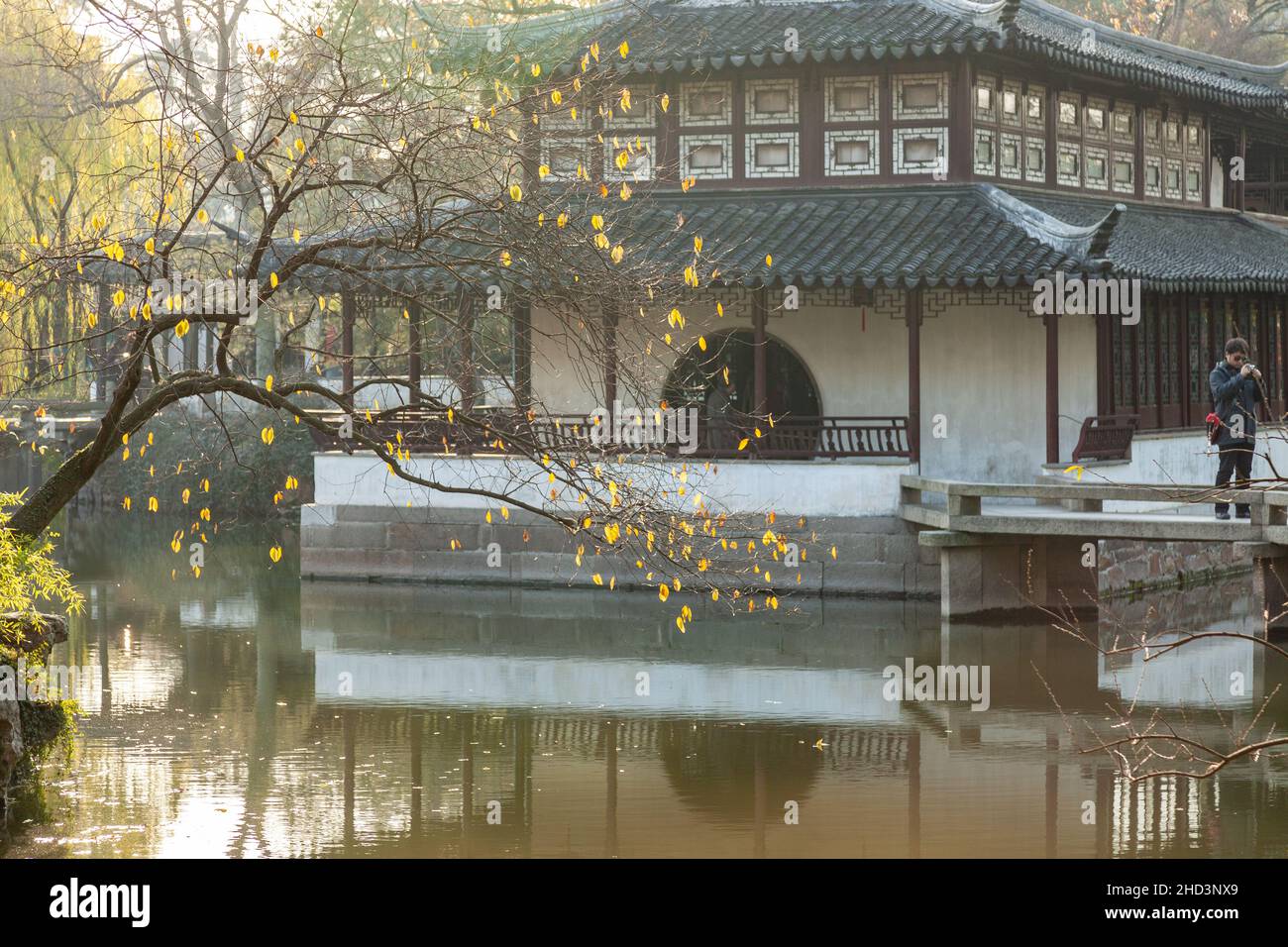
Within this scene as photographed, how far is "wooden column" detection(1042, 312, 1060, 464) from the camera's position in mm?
19844

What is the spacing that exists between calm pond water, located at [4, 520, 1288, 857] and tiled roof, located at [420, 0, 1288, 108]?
20.2 ft

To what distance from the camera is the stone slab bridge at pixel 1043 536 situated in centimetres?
1573

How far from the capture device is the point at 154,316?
9812mm

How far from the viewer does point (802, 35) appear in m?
20.7

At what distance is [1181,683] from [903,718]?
2929mm

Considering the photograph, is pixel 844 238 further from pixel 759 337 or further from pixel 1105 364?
pixel 1105 364

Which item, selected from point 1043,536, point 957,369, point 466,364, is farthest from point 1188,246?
point 466,364

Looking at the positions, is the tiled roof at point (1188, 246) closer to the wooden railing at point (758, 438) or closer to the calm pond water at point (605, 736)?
the wooden railing at point (758, 438)

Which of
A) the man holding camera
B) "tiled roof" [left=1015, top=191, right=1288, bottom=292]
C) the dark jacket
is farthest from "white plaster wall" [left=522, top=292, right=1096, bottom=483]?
the dark jacket

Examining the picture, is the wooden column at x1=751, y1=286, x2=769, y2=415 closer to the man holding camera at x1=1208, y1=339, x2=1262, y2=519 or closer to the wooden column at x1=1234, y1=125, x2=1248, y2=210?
the man holding camera at x1=1208, y1=339, x2=1262, y2=519

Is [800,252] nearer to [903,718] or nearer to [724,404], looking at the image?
[724,404]

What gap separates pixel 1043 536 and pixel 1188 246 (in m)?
6.83

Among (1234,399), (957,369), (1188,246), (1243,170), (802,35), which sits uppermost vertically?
(802,35)
